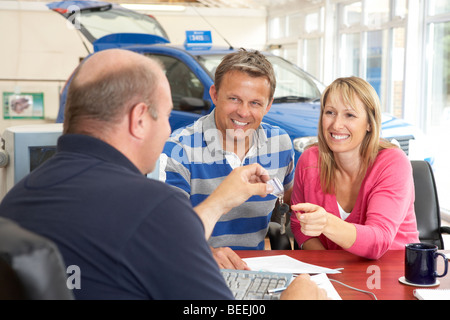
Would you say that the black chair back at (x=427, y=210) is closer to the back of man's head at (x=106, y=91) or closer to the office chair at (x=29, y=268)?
the back of man's head at (x=106, y=91)

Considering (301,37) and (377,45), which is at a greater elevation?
(301,37)

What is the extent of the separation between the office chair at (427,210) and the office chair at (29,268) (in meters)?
1.87

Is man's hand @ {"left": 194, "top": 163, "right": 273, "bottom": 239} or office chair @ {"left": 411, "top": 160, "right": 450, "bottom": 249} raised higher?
man's hand @ {"left": 194, "top": 163, "right": 273, "bottom": 239}

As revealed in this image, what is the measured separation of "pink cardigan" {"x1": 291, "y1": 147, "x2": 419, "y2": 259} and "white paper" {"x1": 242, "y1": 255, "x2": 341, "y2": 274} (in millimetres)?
187

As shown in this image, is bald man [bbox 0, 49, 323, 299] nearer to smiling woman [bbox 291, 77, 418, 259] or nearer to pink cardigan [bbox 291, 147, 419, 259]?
pink cardigan [bbox 291, 147, 419, 259]

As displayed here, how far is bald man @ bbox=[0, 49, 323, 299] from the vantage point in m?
0.88

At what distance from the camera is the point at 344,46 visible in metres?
8.98

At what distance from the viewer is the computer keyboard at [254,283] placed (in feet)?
4.31

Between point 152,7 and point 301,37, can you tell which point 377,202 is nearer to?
point 301,37

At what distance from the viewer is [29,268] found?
2.19 feet

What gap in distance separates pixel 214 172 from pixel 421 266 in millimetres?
842

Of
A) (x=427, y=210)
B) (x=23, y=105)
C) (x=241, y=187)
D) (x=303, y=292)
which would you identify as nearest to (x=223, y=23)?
(x=23, y=105)

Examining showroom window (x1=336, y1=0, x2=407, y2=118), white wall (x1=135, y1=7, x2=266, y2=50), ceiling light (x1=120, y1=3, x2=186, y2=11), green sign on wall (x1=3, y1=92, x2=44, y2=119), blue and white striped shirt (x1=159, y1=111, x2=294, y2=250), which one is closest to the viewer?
blue and white striped shirt (x1=159, y1=111, x2=294, y2=250)

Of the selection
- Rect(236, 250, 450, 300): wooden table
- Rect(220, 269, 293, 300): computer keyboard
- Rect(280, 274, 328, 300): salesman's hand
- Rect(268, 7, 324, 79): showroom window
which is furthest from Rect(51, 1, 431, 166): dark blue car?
Rect(268, 7, 324, 79): showroom window
